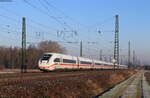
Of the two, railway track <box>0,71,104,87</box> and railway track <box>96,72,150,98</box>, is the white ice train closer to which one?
railway track <box>0,71,104,87</box>

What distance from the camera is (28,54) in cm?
10681

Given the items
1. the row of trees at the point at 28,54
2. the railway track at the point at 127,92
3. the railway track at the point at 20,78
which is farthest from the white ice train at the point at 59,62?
the row of trees at the point at 28,54

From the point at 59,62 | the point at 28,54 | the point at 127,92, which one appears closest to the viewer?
the point at 127,92

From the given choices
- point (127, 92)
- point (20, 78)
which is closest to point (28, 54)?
point (20, 78)

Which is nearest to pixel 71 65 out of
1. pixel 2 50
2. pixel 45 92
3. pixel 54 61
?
pixel 54 61

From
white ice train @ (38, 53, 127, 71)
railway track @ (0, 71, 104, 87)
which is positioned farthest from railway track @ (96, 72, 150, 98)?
white ice train @ (38, 53, 127, 71)

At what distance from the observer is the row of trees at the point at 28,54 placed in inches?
4174

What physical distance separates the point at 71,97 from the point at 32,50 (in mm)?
98919

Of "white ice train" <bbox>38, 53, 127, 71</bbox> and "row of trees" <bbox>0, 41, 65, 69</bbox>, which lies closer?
"white ice train" <bbox>38, 53, 127, 71</bbox>

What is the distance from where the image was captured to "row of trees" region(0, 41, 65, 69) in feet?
348

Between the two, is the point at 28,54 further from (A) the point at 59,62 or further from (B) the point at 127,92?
(B) the point at 127,92

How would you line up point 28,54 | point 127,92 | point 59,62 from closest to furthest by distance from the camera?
point 127,92 → point 59,62 → point 28,54

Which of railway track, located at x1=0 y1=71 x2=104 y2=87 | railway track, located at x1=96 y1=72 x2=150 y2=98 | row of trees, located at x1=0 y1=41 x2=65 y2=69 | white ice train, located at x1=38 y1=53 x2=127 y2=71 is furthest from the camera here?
row of trees, located at x1=0 y1=41 x2=65 y2=69

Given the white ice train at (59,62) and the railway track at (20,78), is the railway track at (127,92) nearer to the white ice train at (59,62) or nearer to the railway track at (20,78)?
the railway track at (20,78)
